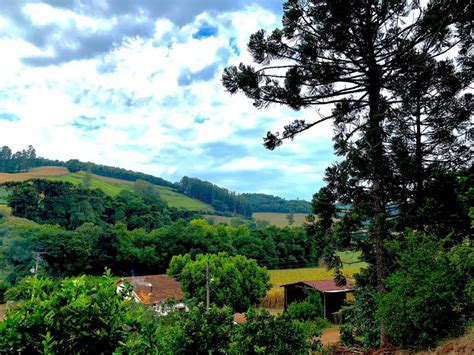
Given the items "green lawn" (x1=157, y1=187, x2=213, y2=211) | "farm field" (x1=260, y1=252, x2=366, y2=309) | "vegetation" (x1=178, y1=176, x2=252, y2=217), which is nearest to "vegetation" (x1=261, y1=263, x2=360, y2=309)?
"farm field" (x1=260, y1=252, x2=366, y2=309)

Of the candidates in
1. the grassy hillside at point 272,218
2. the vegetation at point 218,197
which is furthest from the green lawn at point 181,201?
the grassy hillside at point 272,218

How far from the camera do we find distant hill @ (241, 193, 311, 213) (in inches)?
5261

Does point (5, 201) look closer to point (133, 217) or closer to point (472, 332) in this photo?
point (133, 217)

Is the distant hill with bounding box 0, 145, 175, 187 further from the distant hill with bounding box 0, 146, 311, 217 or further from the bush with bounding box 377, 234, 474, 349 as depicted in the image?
the bush with bounding box 377, 234, 474, 349

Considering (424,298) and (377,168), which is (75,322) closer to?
(424,298)

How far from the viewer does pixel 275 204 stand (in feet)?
476

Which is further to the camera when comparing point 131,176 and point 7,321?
point 131,176

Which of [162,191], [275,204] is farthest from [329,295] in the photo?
[275,204]

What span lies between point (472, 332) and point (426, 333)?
3.28 ft

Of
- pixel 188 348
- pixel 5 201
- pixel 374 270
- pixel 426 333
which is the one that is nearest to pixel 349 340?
pixel 374 270

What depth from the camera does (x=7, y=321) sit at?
113 inches

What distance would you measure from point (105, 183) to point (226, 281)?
9009cm

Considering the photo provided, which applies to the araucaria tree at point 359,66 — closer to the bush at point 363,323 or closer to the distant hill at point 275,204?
the bush at point 363,323

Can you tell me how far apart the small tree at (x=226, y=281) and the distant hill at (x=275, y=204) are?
9795 centimetres
